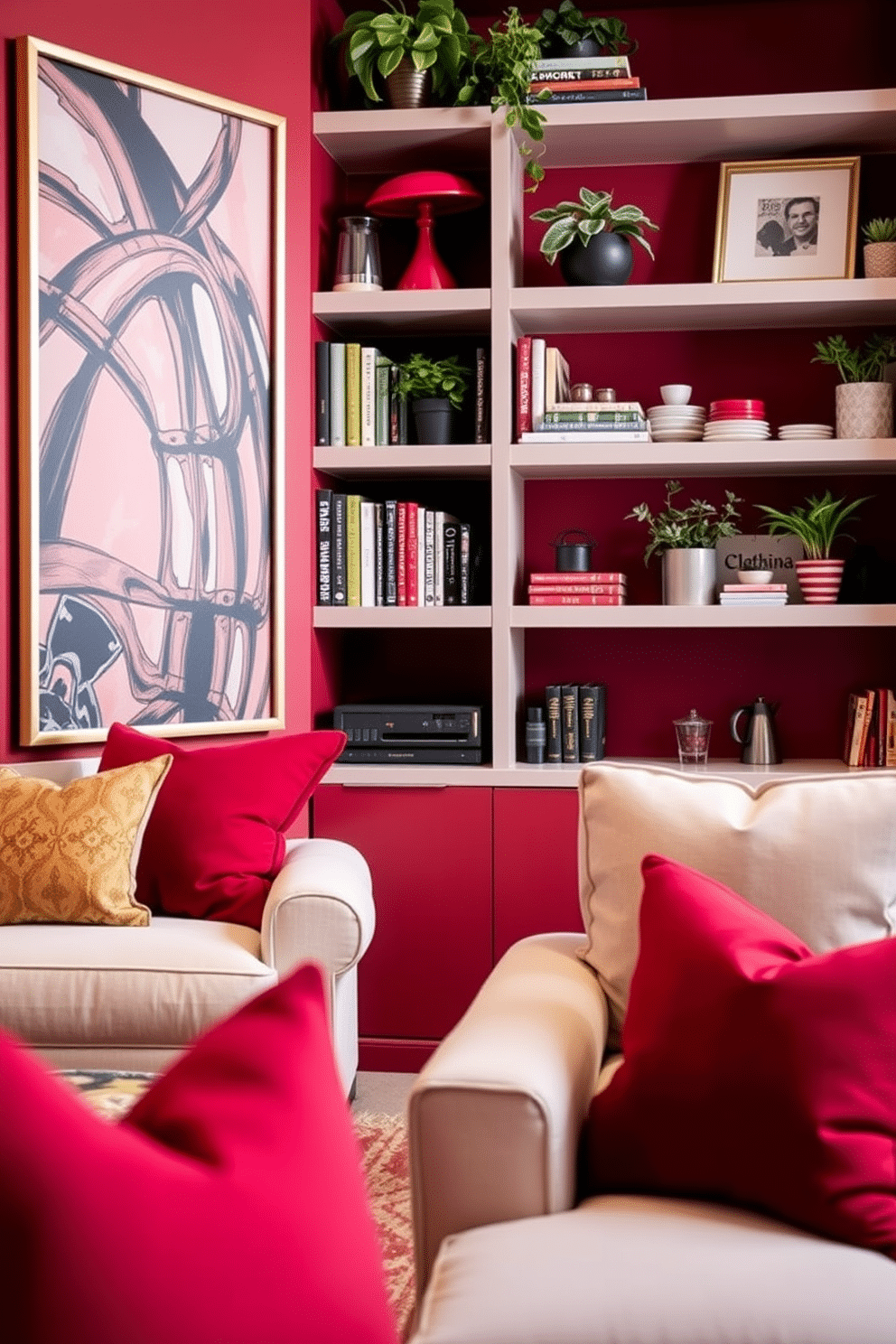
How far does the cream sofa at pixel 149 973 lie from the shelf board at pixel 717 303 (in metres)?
1.77

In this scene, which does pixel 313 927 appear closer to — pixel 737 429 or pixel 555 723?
pixel 555 723

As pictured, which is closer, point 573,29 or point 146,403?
point 146,403

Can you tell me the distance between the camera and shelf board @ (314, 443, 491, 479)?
3.70m

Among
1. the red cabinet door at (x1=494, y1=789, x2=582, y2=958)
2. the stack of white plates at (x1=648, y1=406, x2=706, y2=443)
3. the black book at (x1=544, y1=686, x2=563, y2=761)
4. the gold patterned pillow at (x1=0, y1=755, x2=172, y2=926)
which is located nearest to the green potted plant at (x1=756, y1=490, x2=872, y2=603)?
the stack of white plates at (x1=648, y1=406, x2=706, y2=443)

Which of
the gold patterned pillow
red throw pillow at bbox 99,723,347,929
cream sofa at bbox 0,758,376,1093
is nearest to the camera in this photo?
cream sofa at bbox 0,758,376,1093

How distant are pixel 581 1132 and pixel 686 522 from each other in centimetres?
260

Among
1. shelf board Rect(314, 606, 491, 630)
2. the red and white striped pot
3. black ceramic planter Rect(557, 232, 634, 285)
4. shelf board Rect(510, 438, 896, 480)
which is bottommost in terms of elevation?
shelf board Rect(314, 606, 491, 630)

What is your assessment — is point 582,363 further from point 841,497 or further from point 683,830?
point 683,830

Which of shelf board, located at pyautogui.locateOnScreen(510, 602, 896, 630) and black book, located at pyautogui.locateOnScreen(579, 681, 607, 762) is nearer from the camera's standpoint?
shelf board, located at pyautogui.locateOnScreen(510, 602, 896, 630)

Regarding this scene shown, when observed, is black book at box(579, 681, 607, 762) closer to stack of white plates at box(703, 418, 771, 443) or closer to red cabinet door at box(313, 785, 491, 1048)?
red cabinet door at box(313, 785, 491, 1048)

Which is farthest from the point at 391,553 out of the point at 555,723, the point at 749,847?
the point at 749,847

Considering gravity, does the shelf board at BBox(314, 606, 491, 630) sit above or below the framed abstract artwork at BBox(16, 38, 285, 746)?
below

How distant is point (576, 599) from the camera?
3.73m

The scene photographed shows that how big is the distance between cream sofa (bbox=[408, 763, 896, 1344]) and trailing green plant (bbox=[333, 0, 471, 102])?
2.34 meters
